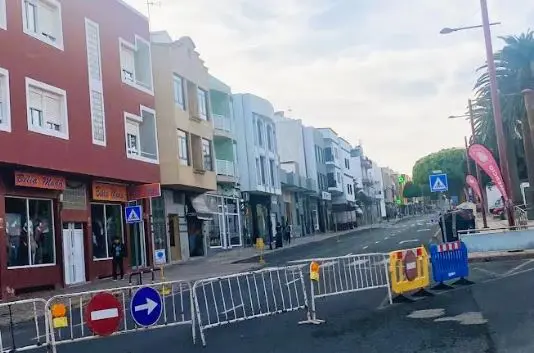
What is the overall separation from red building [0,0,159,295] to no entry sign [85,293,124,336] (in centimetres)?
1303

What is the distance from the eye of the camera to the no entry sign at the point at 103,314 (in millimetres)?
8156

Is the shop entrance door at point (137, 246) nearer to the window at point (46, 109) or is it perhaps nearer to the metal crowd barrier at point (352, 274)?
the window at point (46, 109)

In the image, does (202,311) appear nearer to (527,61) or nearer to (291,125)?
(527,61)

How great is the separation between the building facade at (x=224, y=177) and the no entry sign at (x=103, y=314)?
3182 cm

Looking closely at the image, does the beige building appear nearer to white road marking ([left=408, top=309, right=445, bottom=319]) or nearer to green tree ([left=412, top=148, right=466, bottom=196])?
white road marking ([left=408, top=309, right=445, bottom=319])

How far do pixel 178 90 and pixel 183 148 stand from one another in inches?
126

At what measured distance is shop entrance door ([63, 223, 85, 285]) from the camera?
23814 millimetres

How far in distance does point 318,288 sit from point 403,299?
1.58 metres

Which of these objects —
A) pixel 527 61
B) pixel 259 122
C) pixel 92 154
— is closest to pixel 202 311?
pixel 92 154

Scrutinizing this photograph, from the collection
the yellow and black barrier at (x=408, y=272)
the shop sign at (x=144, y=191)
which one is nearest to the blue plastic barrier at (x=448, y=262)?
the yellow and black barrier at (x=408, y=272)

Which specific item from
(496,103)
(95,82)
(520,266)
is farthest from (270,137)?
(520,266)

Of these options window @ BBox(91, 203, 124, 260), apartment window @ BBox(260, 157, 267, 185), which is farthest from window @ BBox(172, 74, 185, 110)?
apartment window @ BBox(260, 157, 267, 185)

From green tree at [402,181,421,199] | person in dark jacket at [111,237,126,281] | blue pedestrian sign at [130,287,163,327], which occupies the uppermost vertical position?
green tree at [402,181,421,199]

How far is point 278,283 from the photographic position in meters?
11.9
